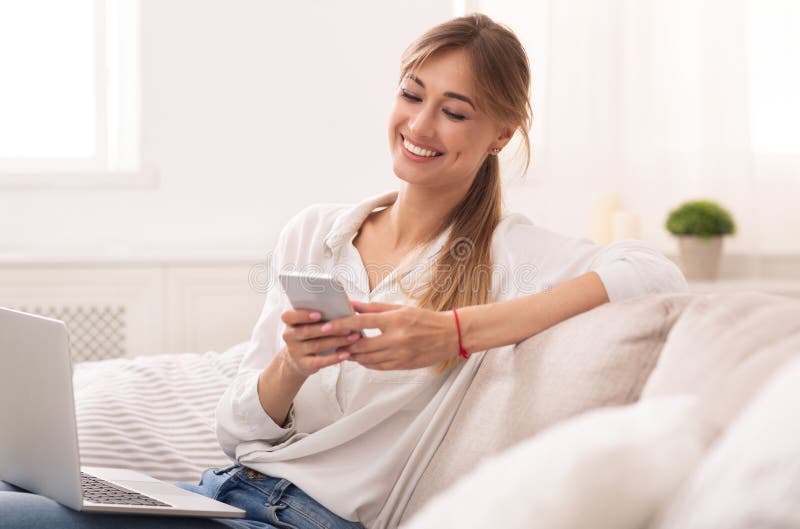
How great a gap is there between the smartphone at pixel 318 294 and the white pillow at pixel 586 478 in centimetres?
43

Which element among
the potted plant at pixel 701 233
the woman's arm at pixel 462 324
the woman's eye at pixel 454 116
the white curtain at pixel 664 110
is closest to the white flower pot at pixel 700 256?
the potted plant at pixel 701 233

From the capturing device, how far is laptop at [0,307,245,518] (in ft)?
4.01

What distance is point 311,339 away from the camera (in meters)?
1.36

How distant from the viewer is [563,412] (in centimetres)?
124

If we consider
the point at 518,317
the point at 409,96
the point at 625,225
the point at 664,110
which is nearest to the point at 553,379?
the point at 518,317

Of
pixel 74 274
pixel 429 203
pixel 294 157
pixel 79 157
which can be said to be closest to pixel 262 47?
pixel 294 157

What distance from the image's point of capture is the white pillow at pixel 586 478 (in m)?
0.78

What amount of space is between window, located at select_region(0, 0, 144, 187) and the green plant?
1.92 m

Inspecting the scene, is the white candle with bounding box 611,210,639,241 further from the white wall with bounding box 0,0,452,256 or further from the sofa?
the sofa

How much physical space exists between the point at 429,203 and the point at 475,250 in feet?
0.47

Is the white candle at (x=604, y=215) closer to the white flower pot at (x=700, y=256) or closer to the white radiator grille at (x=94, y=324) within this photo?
the white flower pot at (x=700, y=256)

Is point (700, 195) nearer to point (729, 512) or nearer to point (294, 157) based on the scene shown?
point (294, 157)

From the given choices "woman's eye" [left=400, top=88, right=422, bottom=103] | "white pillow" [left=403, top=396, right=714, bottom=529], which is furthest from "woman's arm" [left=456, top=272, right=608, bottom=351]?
"white pillow" [left=403, top=396, right=714, bottom=529]

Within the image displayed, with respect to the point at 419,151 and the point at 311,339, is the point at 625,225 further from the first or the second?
the point at 311,339
